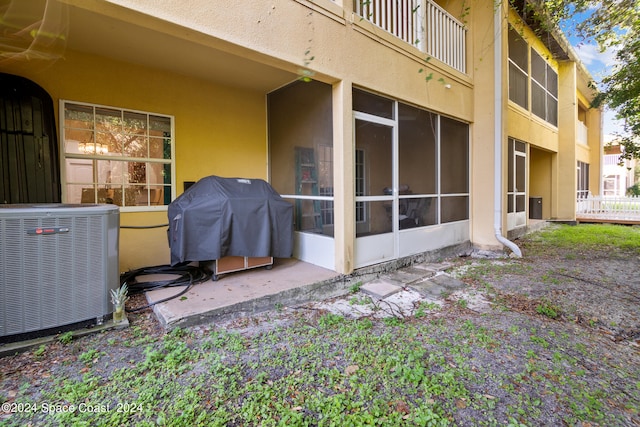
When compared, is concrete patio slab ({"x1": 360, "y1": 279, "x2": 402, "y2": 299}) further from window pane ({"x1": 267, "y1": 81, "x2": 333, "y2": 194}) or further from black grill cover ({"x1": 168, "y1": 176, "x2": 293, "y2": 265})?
window pane ({"x1": 267, "y1": 81, "x2": 333, "y2": 194})

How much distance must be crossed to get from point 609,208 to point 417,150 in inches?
469

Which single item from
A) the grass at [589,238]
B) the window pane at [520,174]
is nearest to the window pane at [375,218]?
the grass at [589,238]

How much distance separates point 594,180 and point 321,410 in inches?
732

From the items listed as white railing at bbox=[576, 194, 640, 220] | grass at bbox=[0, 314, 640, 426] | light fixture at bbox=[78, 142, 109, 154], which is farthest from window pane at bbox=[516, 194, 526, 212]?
light fixture at bbox=[78, 142, 109, 154]

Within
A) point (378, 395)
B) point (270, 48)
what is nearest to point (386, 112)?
point (270, 48)

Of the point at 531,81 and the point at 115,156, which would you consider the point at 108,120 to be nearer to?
the point at 115,156

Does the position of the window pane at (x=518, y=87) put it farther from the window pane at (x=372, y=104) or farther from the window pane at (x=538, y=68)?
the window pane at (x=372, y=104)

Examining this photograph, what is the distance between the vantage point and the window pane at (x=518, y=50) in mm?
7586

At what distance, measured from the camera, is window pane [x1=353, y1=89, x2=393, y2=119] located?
168 inches

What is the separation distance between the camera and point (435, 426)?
171 centimetres

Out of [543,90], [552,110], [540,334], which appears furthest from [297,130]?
[552,110]

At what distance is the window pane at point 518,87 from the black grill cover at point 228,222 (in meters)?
7.28

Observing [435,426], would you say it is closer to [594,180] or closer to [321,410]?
[321,410]

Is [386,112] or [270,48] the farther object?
[386,112]
